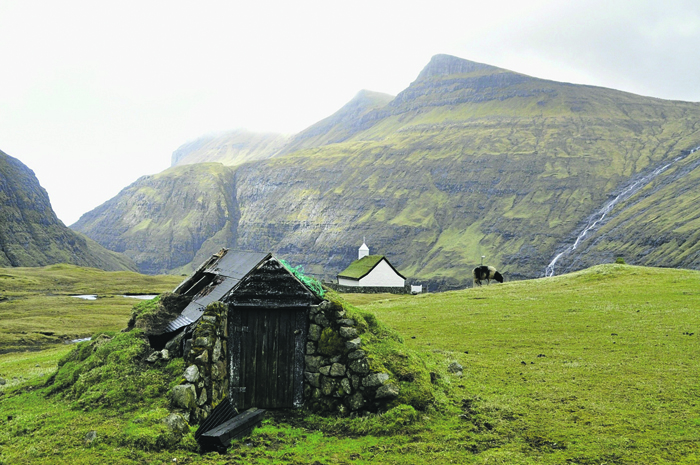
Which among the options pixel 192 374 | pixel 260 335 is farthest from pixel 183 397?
pixel 260 335

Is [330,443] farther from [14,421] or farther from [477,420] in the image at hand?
[14,421]

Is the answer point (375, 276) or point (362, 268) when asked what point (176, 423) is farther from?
point (362, 268)

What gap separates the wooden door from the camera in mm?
14867

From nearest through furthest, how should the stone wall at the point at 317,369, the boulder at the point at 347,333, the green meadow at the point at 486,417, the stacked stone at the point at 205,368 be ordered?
the green meadow at the point at 486,417, the stacked stone at the point at 205,368, the stone wall at the point at 317,369, the boulder at the point at 347,333

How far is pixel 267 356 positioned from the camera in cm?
1503

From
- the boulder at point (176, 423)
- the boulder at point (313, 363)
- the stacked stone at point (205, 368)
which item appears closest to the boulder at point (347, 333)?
the boulder at point (313, 363)

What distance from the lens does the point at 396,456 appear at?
39.4 feet

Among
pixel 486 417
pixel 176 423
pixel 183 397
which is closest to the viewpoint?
pixel 176 423

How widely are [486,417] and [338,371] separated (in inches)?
167

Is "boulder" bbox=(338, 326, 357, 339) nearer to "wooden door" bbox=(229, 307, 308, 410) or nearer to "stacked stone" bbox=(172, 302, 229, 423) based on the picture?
"wooden door" bbox=(229, 307, 308, 410)

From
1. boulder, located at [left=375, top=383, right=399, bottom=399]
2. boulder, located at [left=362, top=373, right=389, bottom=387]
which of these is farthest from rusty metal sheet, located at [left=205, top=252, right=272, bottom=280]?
boulder, located at [left=375, top=383, right=399, bottom=399]

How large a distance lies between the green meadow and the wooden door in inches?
25.6

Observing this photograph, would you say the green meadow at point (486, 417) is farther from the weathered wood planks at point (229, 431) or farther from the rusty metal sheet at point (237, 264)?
the rusty metal sheet at point (237, 264)

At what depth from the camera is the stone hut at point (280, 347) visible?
14.5m
